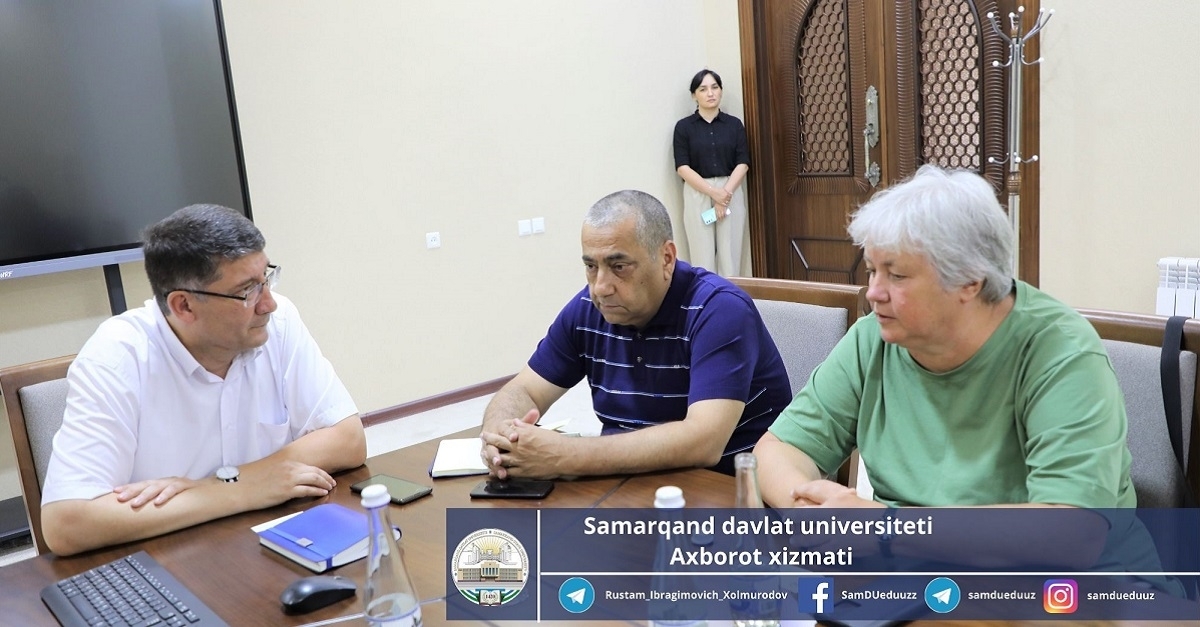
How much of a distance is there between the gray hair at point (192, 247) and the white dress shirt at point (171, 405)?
11 centimetres

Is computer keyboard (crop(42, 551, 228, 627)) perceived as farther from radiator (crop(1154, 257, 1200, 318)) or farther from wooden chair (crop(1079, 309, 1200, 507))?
radiator (crop(1154, 257, 1200, 318))

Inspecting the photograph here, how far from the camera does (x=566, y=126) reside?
16.1 feet

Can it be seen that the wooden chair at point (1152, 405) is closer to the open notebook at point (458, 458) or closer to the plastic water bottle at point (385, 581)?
the open notebook at point (458, 458)

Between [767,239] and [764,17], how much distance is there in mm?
1314

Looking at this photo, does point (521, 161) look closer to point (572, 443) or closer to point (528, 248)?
point (528, 248)

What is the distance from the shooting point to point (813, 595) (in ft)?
3.49

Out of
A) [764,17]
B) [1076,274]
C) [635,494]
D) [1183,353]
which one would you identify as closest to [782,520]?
[635,494]

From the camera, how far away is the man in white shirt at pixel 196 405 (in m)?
1.51

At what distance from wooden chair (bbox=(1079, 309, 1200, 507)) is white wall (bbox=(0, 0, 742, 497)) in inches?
132

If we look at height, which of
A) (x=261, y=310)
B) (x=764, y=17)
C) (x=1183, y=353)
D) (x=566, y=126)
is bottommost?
(x=1183, y=353)

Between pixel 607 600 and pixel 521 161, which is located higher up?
pixel 521 161

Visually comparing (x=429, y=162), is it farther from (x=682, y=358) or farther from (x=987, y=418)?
(x=987, y=418)

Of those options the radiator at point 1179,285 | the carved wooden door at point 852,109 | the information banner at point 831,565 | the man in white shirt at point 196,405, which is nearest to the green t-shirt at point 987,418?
the information banner at point 831,565

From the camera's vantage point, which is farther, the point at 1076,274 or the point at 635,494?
the point at 1076,274
